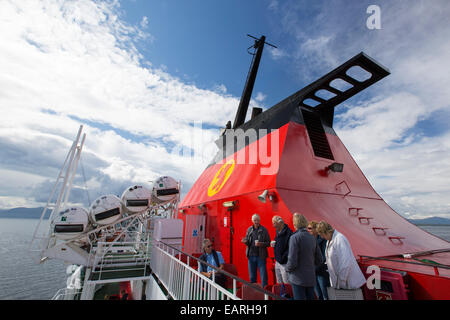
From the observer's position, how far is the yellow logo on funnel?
25.2ft

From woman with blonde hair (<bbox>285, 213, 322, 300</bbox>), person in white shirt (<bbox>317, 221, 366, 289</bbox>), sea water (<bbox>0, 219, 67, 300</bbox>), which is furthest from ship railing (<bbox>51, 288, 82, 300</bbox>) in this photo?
sea water (<bbox>0, 219, 67, 300</bbox>)

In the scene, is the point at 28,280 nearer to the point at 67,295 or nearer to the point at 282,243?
the point at 67,295

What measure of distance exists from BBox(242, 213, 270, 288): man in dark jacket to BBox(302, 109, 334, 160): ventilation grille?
2.81m

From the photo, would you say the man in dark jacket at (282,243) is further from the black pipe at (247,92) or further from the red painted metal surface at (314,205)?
the black pipe at (247,92)

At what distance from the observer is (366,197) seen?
5906 millimetres

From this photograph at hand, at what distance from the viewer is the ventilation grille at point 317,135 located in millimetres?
6176

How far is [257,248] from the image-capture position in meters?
4.42

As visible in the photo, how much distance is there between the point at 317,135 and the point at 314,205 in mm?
2467

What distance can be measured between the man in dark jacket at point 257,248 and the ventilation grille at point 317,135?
9.22ft

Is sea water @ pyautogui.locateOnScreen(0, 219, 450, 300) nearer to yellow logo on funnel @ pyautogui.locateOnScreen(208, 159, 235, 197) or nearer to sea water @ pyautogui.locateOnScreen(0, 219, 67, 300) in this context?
sea water @ pyautogui.locateOnScreen(0, 219, 67, 300)

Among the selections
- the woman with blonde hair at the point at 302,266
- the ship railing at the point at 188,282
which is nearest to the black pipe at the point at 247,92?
the ship railing at the point at 188,282
